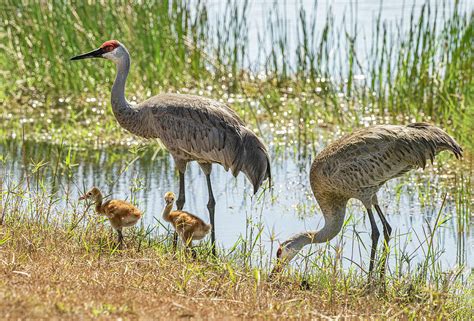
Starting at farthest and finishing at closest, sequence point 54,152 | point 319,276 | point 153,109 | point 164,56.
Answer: point 164,56
point 54,152
point 153,109
point 319,276

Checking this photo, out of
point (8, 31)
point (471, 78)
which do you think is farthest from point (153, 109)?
point (8, 31)

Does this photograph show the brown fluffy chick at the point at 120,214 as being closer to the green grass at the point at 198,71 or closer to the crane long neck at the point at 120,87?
the crane long neck at the point at 120,87

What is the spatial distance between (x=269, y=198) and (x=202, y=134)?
1.45 meters

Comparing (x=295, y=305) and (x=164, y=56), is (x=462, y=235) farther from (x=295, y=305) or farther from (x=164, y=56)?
(x=164, y=56)

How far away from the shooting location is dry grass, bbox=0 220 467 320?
180 inches

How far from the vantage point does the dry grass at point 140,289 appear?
4.58 meters

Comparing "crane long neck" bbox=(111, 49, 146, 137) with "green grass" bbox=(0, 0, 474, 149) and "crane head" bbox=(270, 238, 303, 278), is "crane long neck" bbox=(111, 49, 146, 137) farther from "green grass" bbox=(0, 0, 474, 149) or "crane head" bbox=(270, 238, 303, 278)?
"green grass" bbox=(0, 0, 474, 149)

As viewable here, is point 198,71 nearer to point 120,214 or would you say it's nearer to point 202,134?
point 202,134

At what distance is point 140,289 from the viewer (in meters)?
5.20

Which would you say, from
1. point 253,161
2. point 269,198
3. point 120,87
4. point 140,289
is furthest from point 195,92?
point 140,289

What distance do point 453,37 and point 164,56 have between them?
3.15 meters

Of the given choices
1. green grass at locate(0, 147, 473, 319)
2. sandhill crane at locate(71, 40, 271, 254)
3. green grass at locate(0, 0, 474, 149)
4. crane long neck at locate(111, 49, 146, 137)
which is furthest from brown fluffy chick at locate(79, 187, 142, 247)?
green grass at locate(0, 0, 474, 149)

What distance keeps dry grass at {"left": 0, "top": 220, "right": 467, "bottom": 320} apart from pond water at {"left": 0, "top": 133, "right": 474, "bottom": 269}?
0.76 meters

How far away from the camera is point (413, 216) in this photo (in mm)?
7949
